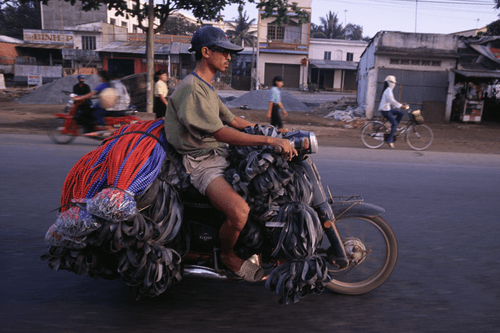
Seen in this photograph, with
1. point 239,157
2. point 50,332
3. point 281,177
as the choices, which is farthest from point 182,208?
point 50,332

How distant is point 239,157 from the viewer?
2.62 metres

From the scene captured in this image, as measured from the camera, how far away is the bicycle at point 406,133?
35.1ft

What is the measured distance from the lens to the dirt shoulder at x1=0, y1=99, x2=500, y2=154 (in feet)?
39.1

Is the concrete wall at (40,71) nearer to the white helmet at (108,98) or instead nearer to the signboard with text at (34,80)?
the signboard with text at (34,80)

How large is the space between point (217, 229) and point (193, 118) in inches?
30.4

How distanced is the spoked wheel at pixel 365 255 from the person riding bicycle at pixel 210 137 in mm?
657

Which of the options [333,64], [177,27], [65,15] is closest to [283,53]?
[333,64]

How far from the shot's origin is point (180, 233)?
8.57 ft

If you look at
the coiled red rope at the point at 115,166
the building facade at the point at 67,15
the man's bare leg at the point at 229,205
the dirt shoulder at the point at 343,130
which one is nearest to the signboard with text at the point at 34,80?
the dirt shoulder at the point at 343,130

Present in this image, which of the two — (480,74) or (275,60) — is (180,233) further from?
(275,60)

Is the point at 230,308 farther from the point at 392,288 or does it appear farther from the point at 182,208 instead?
the point at 392,288

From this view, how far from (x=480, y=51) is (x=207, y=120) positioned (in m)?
21.2

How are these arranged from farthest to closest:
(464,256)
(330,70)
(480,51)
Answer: (330,70) < (480,51) < (464,256)

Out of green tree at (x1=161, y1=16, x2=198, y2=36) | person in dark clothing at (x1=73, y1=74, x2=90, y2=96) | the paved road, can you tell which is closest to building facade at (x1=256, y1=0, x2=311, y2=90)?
green tree at (x1=161, y1=16, x2=198, y2=36)
